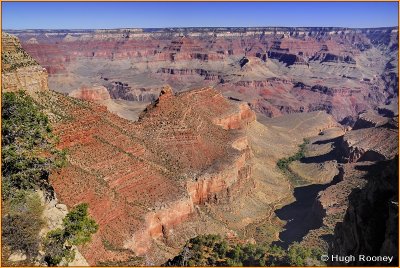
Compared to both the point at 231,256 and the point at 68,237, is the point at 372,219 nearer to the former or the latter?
the point at 231,256

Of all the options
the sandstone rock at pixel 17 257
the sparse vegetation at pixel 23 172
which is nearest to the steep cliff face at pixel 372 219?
the sandstone rock at pixel 17 257

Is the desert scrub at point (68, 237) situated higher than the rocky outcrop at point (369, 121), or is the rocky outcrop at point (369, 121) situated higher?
the desert scrub at point (68, 237)

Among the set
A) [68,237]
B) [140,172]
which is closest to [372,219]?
[68,237]

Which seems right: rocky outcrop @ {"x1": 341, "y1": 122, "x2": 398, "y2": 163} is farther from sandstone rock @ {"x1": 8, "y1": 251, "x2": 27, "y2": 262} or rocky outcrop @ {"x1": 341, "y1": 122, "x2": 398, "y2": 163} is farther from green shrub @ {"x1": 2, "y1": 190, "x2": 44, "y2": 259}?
sandstone rock @ {"x1": 8, "y1": 251, "x2": 27, "y2": 262}

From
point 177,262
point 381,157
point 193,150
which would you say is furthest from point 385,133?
point 177,262

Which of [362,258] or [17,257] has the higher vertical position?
[362,258]

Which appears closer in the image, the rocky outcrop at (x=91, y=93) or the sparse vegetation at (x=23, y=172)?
the sparse vegetation at (x=23, y=172)

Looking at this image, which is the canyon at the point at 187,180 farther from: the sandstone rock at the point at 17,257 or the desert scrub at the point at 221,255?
the sandstone rock at the point at 17,257
